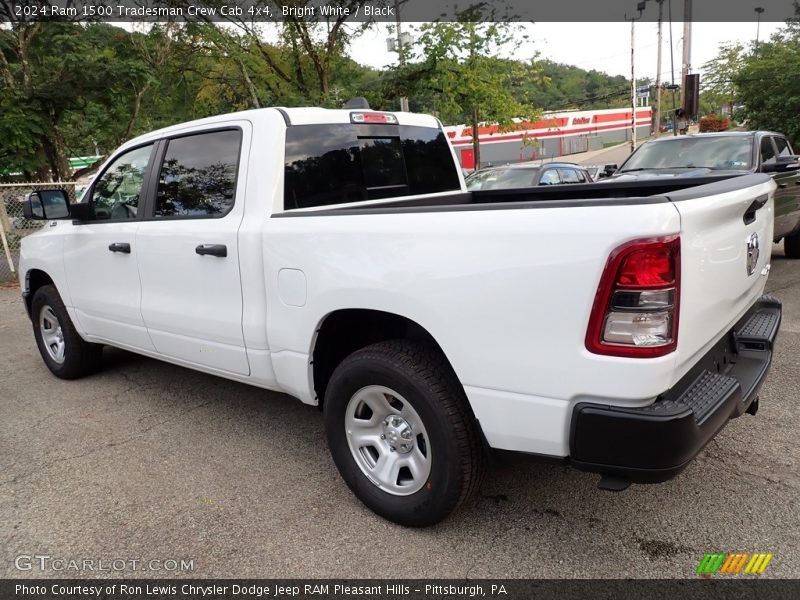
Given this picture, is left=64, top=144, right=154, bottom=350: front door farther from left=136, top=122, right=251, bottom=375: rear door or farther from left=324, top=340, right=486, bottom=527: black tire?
left=324, top=340, right=486, bottom=527: black tire

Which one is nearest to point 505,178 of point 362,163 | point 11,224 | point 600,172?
point 600,172

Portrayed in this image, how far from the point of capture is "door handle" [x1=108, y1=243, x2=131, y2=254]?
376cm

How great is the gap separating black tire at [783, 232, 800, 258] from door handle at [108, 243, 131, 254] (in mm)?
8710

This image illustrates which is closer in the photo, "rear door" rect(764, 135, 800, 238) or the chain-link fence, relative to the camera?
"rear door" rect(764, 135, 800, 238)

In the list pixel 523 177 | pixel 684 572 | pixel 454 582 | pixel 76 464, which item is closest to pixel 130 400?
pixel 76 464

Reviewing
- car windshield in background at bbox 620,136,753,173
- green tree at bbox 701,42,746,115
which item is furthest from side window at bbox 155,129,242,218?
green tree at bbox 701,42,746,115

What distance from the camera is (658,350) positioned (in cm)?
193

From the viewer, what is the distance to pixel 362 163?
138 inches

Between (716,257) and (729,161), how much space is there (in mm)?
6007

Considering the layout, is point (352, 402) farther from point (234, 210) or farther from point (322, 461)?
point (234, 210)

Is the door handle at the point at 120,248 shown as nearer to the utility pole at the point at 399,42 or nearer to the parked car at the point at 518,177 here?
the parked car at the point at 518,177

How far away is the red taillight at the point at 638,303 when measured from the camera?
74.0 inches

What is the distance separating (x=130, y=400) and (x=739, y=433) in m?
4.06

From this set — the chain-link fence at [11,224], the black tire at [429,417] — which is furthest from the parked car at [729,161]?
the chain-link fence at [11,224]
